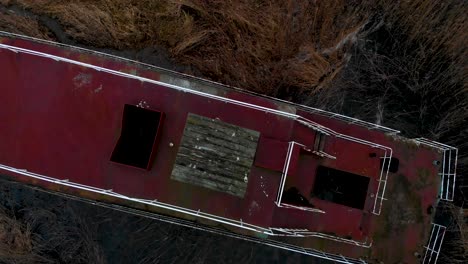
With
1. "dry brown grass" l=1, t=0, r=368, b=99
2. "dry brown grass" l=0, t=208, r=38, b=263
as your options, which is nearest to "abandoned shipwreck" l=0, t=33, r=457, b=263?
"dry brown grass" l=1, t=0, r=368, b=99

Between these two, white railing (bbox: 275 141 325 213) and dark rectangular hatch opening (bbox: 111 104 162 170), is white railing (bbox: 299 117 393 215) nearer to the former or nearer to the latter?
white railing (bbox: 275 141 325 213)

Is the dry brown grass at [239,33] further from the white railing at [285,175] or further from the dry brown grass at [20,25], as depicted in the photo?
the white railing at [285,175]

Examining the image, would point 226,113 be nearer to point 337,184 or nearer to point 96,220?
point 337,184

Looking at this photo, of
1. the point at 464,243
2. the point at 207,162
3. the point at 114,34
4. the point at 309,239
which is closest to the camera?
the point at 207,162

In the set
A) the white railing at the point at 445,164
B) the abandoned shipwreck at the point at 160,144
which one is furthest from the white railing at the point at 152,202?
the white railing at the point at 445,164

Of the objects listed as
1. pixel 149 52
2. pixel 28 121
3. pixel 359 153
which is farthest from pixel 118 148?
pixel 359 153

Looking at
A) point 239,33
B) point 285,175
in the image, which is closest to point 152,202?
point 285,175
